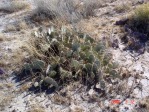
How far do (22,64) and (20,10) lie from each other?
3.63m

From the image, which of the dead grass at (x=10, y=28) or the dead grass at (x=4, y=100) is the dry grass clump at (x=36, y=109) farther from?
the dead grass at (x=10, y=28)

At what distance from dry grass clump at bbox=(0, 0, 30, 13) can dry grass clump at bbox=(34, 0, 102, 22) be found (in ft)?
3.39

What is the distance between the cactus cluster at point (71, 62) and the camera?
15.9 feet

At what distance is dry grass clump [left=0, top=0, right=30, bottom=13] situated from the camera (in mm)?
8828

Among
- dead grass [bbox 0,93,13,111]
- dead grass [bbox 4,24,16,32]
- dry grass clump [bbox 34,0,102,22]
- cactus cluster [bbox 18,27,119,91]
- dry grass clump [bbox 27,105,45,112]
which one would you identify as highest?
dry grass clump [bbox 34,0,102,22]

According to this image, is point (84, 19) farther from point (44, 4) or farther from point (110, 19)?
point (44, 4)

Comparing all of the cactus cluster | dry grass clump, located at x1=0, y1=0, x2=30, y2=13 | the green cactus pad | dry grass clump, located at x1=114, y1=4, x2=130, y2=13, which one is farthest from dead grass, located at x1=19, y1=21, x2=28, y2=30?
dry grass clump, located at x1=114, y1=4, x2=130, y2=13

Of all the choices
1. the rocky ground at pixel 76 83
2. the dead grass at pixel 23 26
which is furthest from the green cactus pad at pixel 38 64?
the dead grass at pixel 23 26

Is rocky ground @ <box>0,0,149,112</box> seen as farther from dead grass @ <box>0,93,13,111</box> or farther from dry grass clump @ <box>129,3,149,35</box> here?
dry grass clump @ <box>129,3,149,35</box>

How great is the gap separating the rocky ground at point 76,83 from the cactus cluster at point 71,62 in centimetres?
20

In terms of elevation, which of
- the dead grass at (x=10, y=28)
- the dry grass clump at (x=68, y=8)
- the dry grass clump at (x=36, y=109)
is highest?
the dry grass clump at (x=68, y=8)

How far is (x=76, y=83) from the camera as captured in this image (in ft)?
15.9

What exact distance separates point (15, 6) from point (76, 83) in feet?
15.8

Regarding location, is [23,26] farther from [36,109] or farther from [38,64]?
[36,109]
